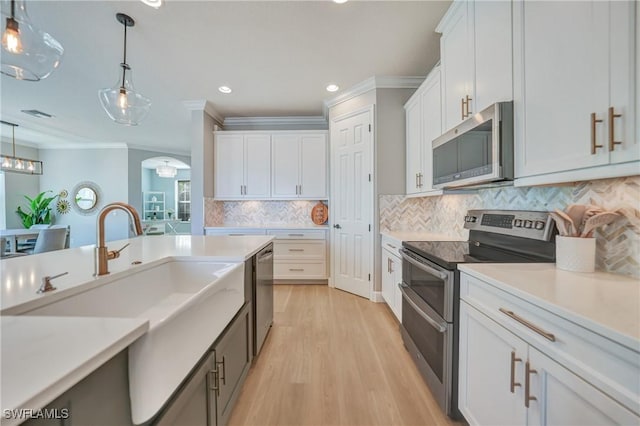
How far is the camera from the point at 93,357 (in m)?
0.48

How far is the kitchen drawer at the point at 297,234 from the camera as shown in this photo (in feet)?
12.9

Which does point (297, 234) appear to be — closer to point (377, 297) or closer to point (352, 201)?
point (352, 201)

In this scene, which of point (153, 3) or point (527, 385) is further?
point (153, 3)

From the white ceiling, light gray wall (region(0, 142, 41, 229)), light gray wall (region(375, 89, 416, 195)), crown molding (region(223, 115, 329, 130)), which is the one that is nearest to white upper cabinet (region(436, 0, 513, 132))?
the white ceiling

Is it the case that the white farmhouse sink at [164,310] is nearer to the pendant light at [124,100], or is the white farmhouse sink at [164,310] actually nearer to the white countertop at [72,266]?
the white countertop at [72,266]

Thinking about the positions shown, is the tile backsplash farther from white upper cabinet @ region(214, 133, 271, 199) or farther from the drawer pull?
the drawer pull

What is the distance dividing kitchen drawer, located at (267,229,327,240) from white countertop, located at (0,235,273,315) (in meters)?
1.88

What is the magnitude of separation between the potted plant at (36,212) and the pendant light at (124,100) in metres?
5.86

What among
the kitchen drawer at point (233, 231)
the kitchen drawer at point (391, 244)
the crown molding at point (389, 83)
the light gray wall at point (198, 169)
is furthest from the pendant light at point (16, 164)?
the kitchen drawer at point (391, 244)

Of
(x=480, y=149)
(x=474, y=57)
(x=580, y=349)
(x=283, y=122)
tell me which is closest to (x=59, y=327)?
(x=580, y=349)

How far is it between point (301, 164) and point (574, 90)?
346 cm

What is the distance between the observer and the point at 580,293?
2.87ft

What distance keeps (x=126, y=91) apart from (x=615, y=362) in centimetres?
330

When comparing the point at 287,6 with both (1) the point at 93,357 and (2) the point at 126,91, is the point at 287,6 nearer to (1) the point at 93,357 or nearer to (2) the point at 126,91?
(2) the point at 126,91
